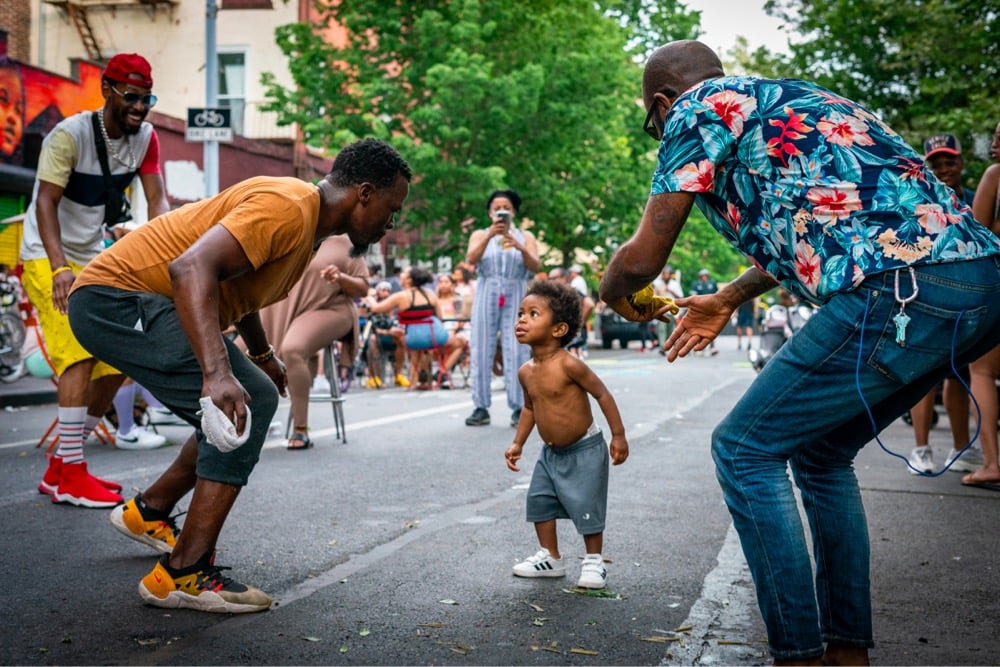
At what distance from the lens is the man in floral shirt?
3.04m

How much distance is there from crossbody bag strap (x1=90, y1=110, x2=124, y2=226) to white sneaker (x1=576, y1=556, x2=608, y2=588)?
344cm

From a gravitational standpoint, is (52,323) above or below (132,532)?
above

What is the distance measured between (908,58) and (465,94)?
32.2 feet

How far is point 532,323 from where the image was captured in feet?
17.6

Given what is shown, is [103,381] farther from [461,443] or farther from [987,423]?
[987,423]

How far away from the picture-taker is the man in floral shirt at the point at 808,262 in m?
3.04

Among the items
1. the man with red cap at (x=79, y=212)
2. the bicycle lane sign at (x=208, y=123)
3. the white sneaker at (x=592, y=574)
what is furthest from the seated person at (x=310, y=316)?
the bicycle lane sign at (x=208, y=123)

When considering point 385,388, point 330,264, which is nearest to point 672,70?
point 330,264

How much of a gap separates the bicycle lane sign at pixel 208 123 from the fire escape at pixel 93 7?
1754 centimetres

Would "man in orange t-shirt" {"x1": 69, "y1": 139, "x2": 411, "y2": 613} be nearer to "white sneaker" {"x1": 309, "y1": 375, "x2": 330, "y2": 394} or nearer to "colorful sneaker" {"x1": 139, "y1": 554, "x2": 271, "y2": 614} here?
"colorful sneaker" {"x1": 139, "y1": 554, "x2": 271, "y2": 614}

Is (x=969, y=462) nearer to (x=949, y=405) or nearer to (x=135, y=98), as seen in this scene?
(x=949, y=405)

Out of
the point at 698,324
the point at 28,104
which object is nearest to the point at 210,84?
the point at 28,104

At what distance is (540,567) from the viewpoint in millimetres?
4754

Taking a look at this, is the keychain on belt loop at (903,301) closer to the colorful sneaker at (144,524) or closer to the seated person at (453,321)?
the colorful sneaker at (144,524)
